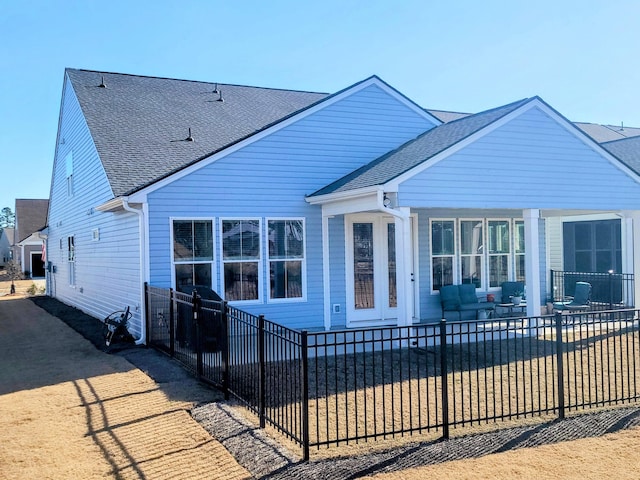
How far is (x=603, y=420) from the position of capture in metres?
6.59

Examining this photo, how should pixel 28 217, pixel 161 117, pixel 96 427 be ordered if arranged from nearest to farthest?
1. pixel 96 427
2. pixel 161 117
3. pixel 28 217

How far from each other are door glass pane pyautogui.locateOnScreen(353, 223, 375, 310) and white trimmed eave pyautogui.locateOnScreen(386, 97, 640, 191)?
8.89ft

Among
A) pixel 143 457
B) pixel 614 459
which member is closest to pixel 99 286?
pixel 143 457

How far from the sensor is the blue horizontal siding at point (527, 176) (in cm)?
1137

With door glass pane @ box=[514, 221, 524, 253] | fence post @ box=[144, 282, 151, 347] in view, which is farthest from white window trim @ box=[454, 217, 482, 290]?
fence post @ box=[144, 282, 151, 347]

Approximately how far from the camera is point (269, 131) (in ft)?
41.2

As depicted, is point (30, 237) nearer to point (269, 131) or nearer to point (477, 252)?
point (269, 131)

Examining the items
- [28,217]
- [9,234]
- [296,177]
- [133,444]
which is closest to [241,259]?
[296,177]

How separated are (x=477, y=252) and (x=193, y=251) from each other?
719 cm

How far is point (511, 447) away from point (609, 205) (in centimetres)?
910

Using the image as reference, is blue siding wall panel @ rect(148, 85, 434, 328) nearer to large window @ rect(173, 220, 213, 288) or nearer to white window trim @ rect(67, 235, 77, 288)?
large window @ rect(173, 220, 213, 288)

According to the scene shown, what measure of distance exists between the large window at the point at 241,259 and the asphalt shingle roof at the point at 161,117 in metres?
1.62

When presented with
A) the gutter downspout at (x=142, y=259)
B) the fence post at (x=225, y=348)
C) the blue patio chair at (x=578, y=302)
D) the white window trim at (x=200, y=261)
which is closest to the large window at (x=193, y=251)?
the white window trim at (x=200, y=261)

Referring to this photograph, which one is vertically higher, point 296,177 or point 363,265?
point 296,177
